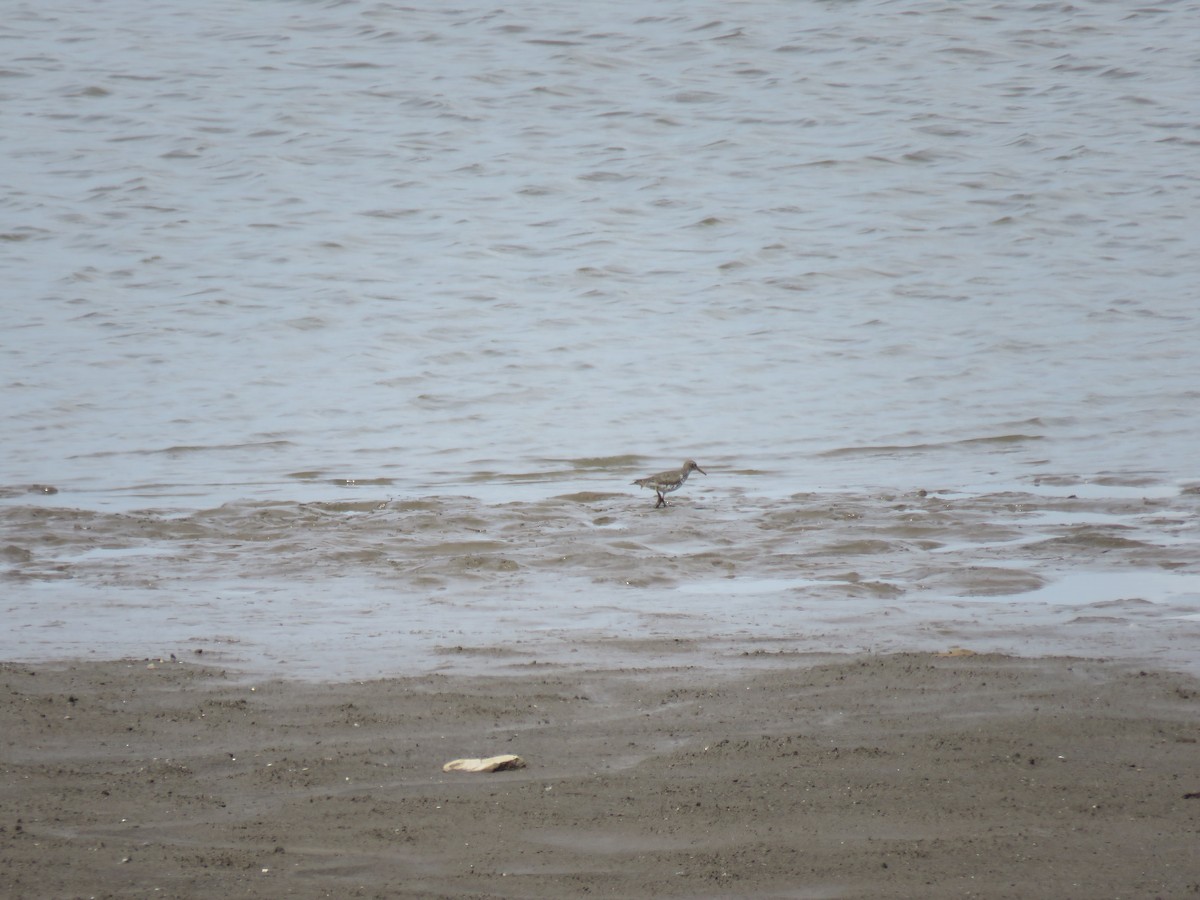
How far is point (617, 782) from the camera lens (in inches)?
157

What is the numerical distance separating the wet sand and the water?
3.24ft

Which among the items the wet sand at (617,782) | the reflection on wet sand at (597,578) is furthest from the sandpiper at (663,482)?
→ the wet sand at (617,782)

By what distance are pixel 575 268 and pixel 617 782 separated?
1486 centimetres

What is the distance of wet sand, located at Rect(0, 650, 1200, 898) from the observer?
3.41m

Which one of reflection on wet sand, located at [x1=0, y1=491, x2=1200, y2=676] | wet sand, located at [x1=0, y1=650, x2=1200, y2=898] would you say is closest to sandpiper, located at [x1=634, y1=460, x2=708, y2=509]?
reflection on wet sand, located at [x1=0, y1=491, x2=1200, y2=676]

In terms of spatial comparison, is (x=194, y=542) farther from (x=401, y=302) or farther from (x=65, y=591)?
(x=401, y=302)

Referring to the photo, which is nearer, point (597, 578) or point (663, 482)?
point (597, 578)

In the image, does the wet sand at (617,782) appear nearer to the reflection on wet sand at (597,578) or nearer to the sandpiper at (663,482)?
the reflection on wet sand at (597,578)

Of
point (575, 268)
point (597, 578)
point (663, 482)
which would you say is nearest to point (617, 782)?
point (597, 578)

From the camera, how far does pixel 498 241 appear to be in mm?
19641

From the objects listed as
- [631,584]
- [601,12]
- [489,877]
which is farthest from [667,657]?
[601,12]

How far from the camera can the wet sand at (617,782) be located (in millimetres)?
3406

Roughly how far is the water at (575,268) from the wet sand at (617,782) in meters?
0.99

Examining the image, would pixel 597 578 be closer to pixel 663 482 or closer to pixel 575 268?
pixel 663 482
